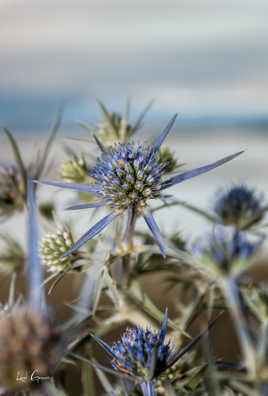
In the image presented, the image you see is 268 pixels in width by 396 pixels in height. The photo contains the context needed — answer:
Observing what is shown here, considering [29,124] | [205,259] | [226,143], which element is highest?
[29,124]

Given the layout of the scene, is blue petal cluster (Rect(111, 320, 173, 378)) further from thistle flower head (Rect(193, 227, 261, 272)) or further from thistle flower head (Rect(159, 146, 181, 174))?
thistle flower head (Rect(159, 146, 181, 174))

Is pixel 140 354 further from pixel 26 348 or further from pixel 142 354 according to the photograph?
pixel 26 348

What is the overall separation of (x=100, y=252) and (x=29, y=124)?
3.16 metres

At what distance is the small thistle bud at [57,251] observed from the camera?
506 mm

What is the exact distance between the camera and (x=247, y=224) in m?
0.57

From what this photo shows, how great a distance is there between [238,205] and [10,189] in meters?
0.33

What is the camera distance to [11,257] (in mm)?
728

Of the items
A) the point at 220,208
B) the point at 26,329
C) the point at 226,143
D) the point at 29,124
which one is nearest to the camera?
the point at 26,329

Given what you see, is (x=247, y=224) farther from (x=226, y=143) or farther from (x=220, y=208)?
(x=226, y=143)

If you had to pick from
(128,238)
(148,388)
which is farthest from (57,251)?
(148,388)

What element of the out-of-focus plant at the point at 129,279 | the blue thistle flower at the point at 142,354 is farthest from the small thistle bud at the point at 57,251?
the blue thistle flower at the point at 142,354

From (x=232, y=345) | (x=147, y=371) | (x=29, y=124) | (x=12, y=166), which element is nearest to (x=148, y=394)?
(x=147, y=371)

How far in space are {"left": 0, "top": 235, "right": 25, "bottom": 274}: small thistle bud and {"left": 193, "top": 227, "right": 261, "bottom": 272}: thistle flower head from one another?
0.35 meters

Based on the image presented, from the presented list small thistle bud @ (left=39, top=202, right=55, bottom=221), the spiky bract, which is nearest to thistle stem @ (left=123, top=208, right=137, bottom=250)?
the spiky bract
